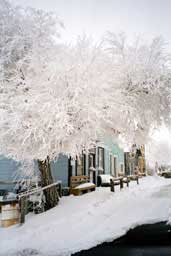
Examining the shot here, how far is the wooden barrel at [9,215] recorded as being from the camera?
868cm

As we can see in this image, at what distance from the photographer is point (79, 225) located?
719 centimetres

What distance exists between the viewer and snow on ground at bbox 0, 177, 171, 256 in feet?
19.3

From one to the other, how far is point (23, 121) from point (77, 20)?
346 inches

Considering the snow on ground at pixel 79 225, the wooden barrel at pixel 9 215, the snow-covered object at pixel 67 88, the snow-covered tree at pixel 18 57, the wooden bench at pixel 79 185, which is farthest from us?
the wooden bench at pixel 79 185

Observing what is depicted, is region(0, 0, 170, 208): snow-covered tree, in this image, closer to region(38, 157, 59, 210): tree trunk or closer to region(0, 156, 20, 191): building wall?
region(38, 157, 59, 210): tree trunk

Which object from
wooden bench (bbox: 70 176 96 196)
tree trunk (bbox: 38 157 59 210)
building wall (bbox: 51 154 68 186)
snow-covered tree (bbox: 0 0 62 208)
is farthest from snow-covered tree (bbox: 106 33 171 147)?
building wall (bbox: 51 154 68 186)

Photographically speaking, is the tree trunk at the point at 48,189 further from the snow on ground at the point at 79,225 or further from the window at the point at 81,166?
the window at the point at 81,166

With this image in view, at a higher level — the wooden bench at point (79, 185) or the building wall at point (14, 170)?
the building wall at point (14, 170)

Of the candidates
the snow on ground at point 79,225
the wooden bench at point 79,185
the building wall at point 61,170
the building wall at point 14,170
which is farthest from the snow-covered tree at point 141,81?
the building wall at point 14,170

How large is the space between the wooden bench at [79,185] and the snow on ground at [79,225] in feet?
7.68

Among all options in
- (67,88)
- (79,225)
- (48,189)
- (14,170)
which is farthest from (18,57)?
(79,225)

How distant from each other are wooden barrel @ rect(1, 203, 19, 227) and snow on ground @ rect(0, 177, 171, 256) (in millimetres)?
428

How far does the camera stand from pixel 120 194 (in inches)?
416

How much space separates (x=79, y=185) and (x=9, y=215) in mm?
4662
